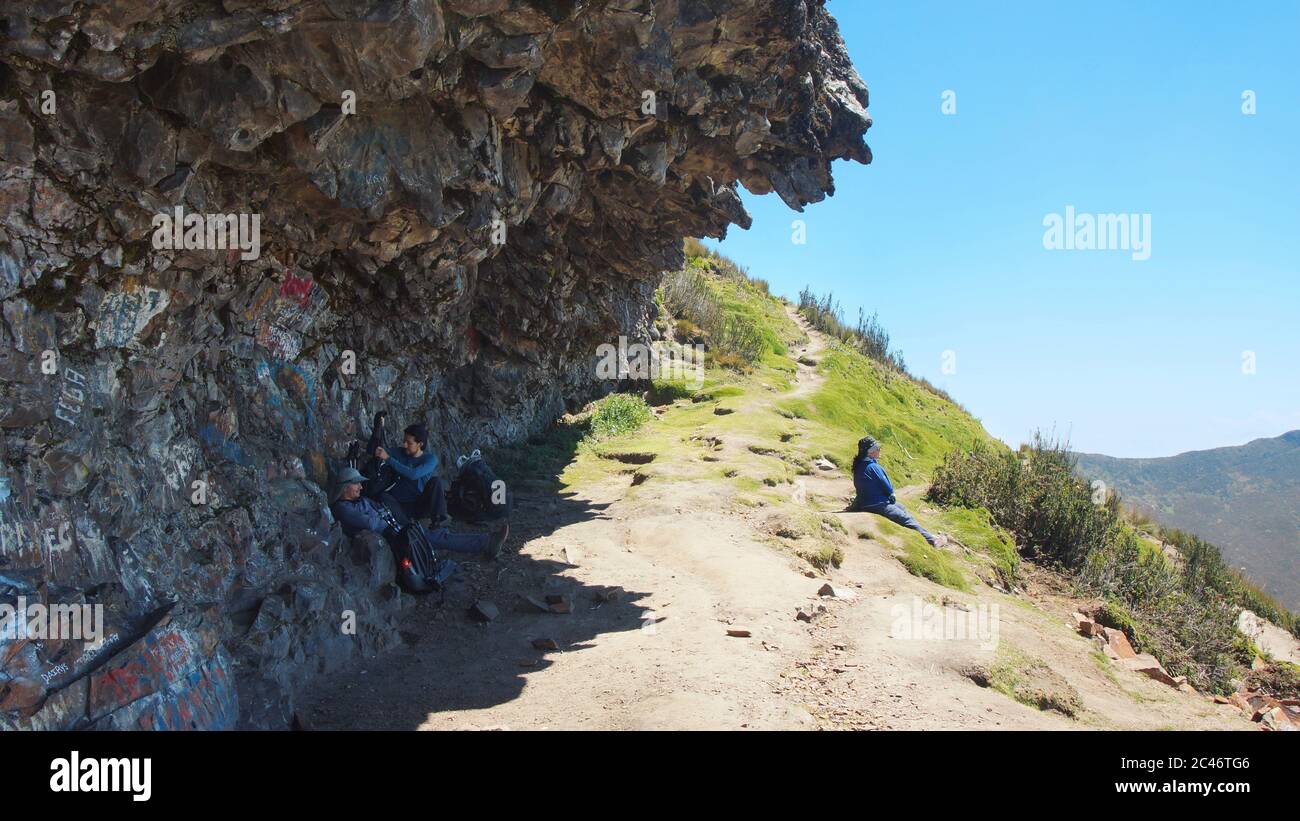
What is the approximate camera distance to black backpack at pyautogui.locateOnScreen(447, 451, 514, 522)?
11438 millimetres

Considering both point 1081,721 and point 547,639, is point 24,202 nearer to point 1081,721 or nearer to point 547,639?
point 547,639

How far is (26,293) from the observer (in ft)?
17.1

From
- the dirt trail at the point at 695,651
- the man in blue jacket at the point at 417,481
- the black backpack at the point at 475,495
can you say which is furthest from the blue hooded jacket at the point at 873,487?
the man in blue jacket at the point at 417,481

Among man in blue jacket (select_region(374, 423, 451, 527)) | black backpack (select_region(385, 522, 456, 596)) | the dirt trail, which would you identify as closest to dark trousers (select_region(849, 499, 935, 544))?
the dirt trail

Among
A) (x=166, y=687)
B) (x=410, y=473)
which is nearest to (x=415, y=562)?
(x=410, y=473)

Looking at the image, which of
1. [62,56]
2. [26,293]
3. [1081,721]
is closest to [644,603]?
[1081,721]

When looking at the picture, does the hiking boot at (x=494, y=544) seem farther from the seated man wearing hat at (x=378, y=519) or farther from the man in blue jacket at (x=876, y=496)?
the man in blue jacket at (x=876, y=496)

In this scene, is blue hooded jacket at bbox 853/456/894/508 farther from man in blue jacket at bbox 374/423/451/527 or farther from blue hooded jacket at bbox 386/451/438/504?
blue hooded jacket at bbox 386/451/438/504

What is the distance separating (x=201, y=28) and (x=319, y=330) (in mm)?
4244

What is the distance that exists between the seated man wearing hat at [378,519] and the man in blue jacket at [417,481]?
0.82 feet

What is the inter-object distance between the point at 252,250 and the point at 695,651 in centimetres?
514

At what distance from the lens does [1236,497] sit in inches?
1480

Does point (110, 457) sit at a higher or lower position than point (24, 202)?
lower

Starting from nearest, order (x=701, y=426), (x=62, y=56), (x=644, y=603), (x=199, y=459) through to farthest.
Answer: (x=62, y=56) < (x=199, y=459) < (x=644, y=603) < (x=701, y=426)
